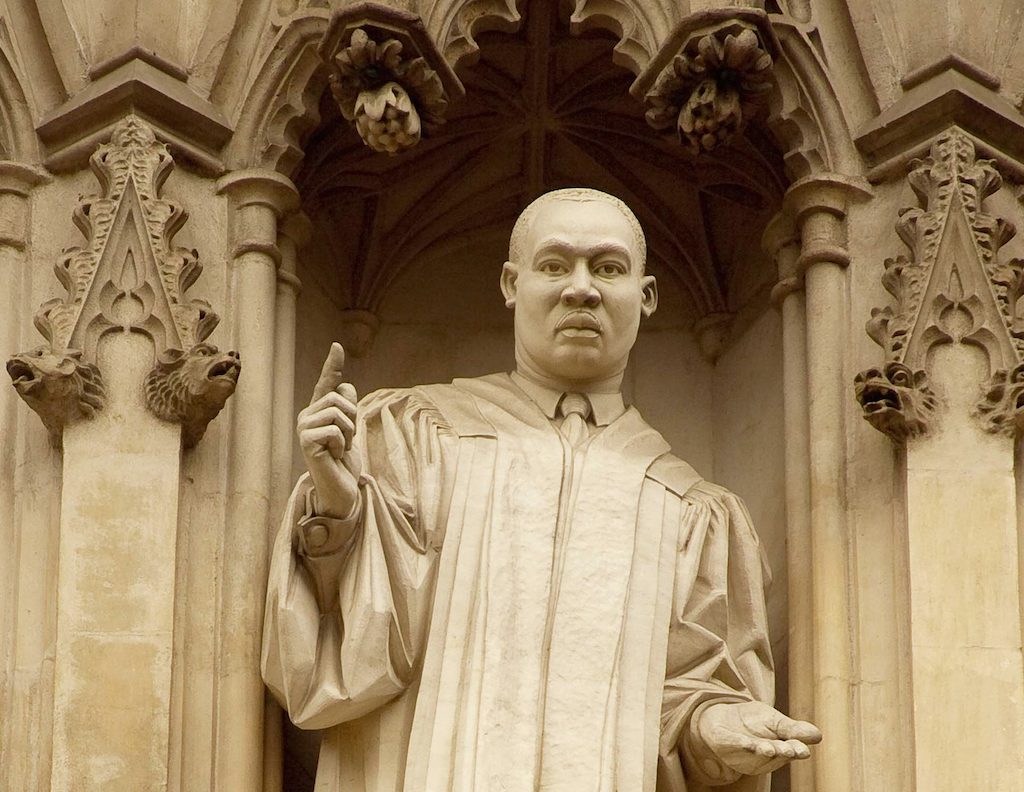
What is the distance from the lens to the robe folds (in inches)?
385

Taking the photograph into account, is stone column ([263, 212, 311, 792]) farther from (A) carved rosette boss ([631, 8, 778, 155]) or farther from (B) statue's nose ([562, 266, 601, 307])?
(A) carved rosette boss ([631, 8, 778, 155])

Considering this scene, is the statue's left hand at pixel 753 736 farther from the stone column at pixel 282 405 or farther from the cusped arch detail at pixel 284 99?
the cusped arch detail at pixel 284 99

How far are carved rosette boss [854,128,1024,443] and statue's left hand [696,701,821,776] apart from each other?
3.21ft

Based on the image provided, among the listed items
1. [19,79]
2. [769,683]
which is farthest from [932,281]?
[19,79]

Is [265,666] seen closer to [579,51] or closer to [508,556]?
[508,556]

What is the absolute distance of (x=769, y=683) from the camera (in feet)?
33.7

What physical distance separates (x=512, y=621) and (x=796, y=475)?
1241mm

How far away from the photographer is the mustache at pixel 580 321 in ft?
33.9

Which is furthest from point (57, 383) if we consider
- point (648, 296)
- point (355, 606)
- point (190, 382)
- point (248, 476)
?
point (648, 296)

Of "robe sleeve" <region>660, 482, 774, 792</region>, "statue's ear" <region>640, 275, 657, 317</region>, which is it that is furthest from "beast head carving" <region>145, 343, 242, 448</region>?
"robe sleeve" <region>660, 482, 774, 792</region>

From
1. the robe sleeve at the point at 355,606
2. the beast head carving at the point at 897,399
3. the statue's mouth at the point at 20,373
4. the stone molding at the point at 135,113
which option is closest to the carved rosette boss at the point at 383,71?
the stone molding at the point at 135,113

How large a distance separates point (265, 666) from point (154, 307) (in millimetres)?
1097

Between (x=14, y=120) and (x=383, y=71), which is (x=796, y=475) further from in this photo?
(x=14, y=120)

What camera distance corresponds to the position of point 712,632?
10.2m
